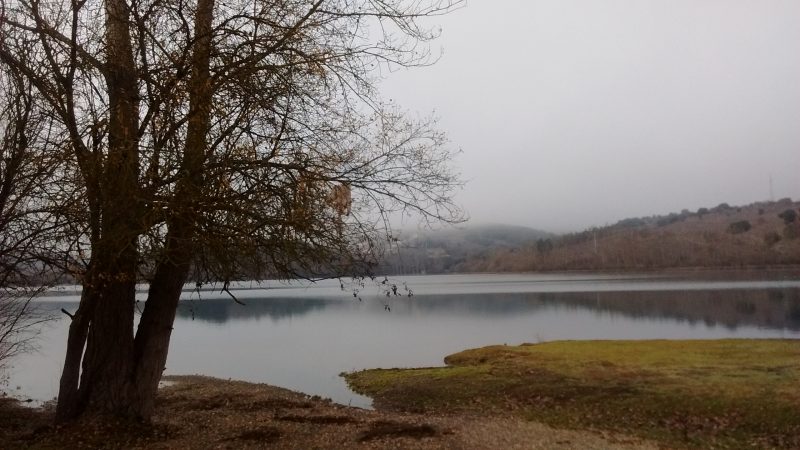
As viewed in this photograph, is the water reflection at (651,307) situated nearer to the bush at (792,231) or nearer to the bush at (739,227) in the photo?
the bush at (792,231)

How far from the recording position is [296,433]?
44.1ft

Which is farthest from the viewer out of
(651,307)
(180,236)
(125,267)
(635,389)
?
(651,307)

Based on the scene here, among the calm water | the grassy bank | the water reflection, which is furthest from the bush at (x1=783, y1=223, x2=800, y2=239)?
the grassy bank

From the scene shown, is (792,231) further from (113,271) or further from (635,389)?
(113,271)

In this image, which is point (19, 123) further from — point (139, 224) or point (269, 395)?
point (269, 395)

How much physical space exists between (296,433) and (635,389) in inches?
488

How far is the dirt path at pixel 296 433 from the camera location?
36.7ft

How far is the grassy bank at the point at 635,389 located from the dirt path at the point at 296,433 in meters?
2.76

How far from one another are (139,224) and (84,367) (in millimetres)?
4955

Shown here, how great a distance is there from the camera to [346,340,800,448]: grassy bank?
16797 millimetres

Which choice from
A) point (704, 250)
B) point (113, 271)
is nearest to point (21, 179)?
point (113, 271)

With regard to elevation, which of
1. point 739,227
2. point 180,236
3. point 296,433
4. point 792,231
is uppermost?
point 739,227

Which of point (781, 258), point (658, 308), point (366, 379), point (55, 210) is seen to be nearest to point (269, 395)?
point (366, 379)

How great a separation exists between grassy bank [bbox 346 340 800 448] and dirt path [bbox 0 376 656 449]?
2.76 m
